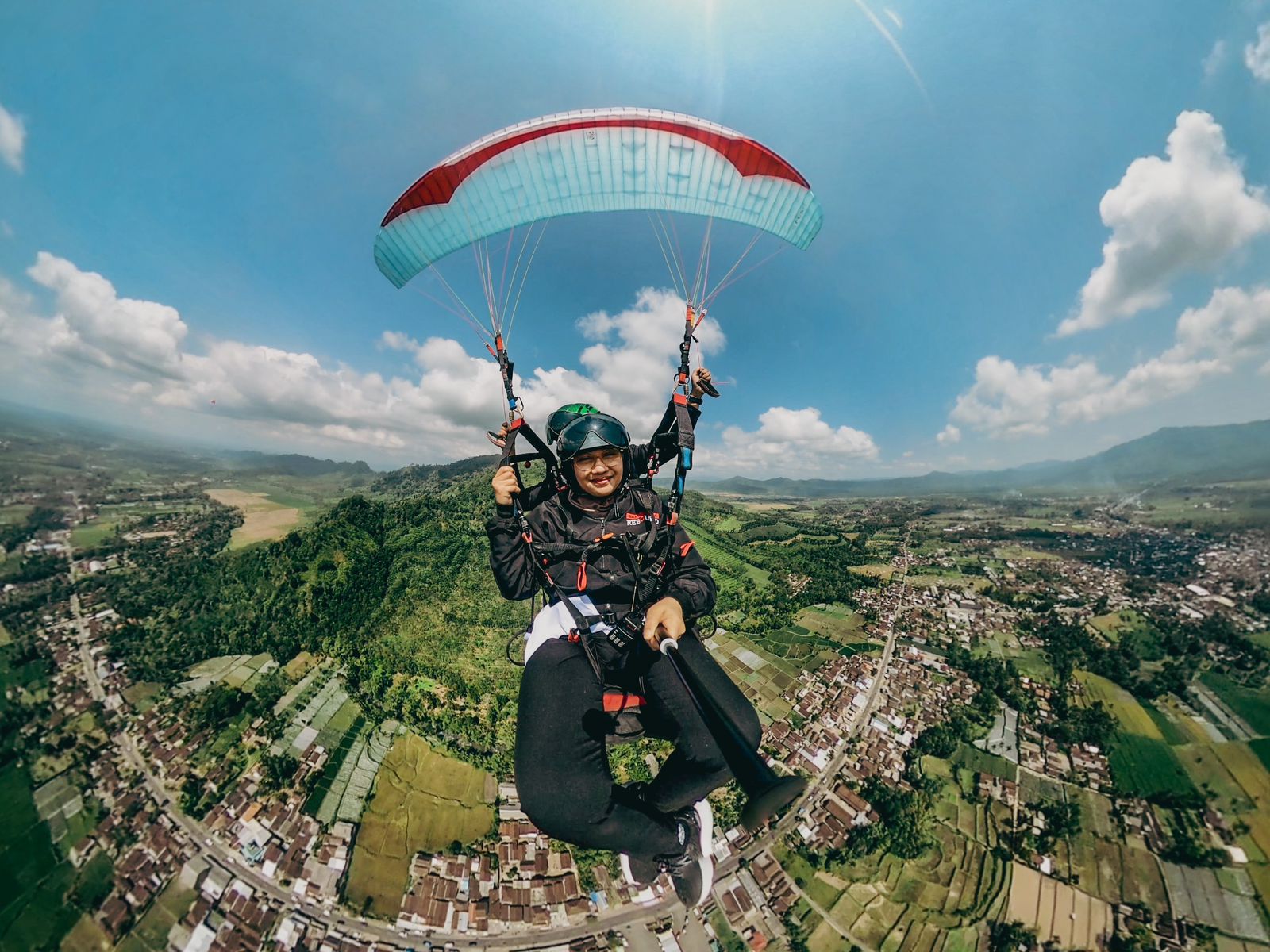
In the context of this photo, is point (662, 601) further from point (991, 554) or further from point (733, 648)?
point (991, 554)

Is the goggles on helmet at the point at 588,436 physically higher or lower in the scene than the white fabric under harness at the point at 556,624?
higher

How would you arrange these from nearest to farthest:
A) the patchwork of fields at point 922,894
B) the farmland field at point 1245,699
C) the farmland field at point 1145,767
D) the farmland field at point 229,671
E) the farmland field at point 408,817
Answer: the patchwork of fields at point 922,894 → the farmland field at point 408,817 → the farmland field at point 1145,767 → the farmland field at point 1245,699 → the farmland field at point 229,671

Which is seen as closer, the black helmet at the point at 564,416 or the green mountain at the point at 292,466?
the black helmet at the point at 564,416

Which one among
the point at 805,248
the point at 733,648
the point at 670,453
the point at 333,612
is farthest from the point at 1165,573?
the point at 333,612

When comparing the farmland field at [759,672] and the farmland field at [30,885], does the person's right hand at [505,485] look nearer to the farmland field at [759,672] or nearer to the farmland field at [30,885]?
the farmland field at [759,672]

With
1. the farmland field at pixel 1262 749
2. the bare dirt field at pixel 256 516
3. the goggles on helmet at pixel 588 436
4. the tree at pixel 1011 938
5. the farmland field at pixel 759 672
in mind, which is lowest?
the tree at pixel 1011 938

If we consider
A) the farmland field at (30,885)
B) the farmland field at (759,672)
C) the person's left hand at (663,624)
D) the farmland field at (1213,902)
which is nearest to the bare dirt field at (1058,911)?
the farmland field at (1213,902)

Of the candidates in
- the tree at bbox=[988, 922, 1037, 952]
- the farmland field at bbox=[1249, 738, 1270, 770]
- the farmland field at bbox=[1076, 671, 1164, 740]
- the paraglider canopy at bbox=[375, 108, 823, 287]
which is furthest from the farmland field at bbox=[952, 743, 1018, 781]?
the paraglider canopy at bbox=[375, 108, 823, 287]
